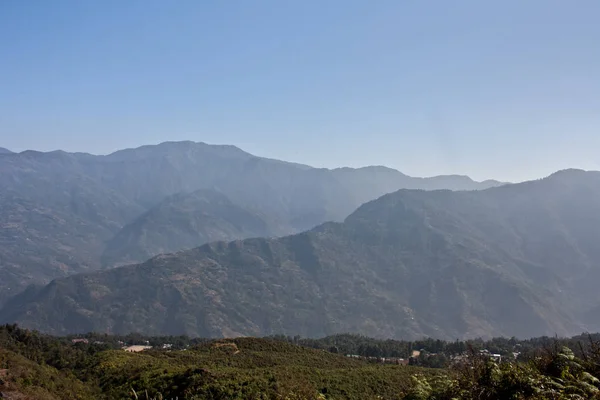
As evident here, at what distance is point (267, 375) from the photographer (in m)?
39.2

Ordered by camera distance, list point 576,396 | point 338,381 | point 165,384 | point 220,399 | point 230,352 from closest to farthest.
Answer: point 576,396
point 220,399
point 165,384
point 338,381
point 230,352

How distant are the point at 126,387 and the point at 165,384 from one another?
4.44m

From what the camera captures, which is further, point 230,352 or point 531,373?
point 230,352

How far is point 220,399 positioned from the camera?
32.1m

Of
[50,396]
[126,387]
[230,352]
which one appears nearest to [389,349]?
[230,352]

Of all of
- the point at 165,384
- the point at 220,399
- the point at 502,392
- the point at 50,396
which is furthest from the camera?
the point at 165,384

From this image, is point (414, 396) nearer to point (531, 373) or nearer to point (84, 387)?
point (531, 373)

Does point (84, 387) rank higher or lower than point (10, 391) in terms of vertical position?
lower

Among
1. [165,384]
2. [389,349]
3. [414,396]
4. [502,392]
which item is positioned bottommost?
[389,349]

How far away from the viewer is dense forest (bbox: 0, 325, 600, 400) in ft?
65.4

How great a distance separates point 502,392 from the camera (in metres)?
19.4

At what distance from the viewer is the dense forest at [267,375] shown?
19922mm

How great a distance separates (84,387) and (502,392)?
108 feet

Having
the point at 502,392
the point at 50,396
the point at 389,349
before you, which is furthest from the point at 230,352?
the point at 389,349
